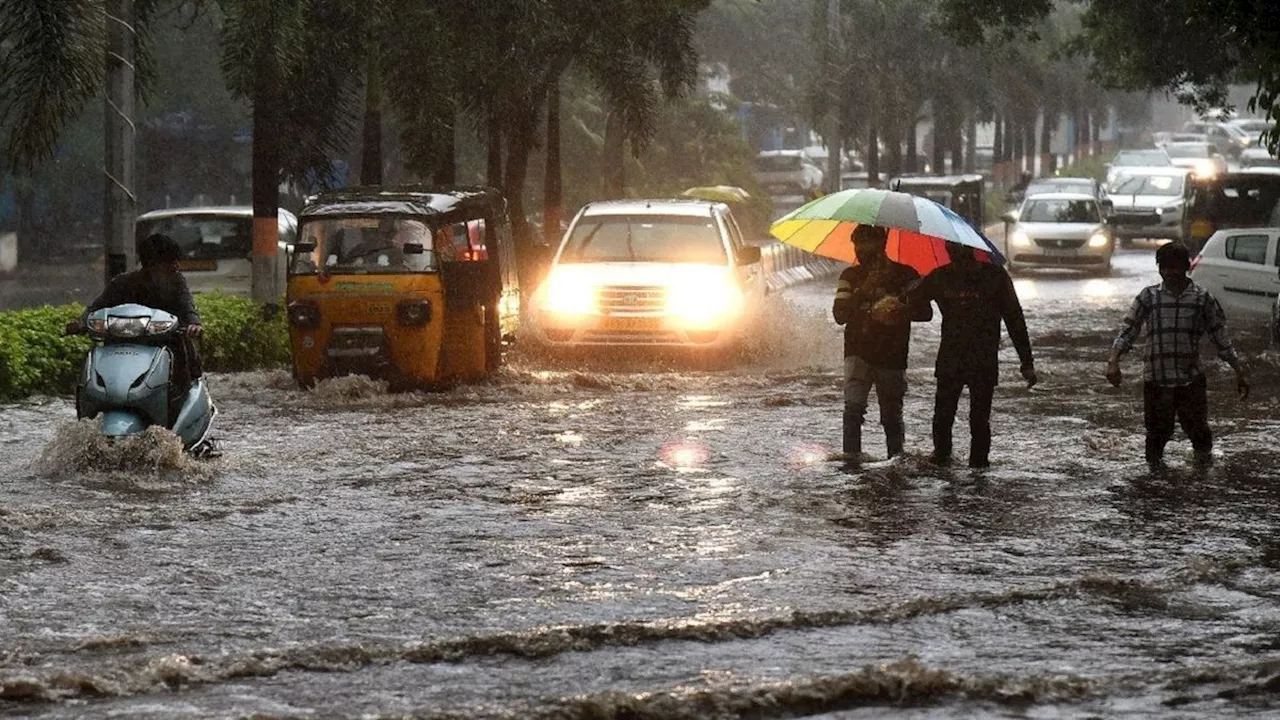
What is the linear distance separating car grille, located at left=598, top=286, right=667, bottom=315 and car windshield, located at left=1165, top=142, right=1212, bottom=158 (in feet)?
235

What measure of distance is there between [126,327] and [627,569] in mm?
4374

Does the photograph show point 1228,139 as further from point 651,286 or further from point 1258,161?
point 651,286

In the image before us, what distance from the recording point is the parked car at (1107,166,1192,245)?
52.7m

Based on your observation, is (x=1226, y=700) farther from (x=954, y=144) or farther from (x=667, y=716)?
(x=954, y=144)

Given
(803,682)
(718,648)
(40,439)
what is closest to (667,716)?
(803,682)

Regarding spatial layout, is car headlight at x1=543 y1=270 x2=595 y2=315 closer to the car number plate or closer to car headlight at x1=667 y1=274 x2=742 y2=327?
the car number plate

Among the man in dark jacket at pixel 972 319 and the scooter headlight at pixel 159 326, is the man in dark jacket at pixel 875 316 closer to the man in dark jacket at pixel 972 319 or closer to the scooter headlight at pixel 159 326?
the man in dark jacket at pixel 972 319

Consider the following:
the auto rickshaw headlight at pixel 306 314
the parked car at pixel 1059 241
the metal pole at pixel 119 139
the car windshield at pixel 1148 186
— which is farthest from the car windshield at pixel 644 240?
the car windshield at pixel 1148 186

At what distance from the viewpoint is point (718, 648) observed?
858 cm

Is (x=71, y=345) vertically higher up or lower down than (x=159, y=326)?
lower down

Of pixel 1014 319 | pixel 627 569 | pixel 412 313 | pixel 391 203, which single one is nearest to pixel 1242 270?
pixel 391 203

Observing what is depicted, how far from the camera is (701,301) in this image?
21.2 metres

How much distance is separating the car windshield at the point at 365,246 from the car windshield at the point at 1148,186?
3770 cm

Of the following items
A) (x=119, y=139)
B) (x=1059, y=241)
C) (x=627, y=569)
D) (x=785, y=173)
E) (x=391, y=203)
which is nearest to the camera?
(x=627, y=569)
